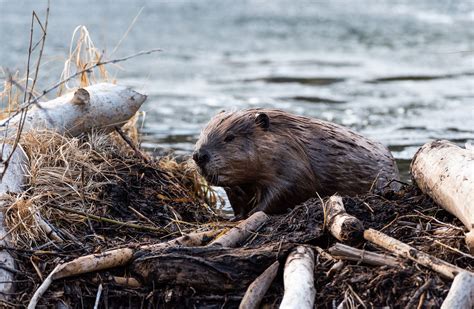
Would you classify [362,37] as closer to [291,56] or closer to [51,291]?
[291,56]

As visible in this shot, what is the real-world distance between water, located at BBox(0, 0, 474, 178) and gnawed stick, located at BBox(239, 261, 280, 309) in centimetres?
411

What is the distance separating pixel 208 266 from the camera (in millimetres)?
4109

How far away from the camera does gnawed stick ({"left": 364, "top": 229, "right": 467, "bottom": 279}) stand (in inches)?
150

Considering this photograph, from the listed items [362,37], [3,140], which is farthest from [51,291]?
[362,37]

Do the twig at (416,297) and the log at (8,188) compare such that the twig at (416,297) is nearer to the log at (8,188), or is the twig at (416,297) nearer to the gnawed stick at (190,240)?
the gnawed stick at (190,240)

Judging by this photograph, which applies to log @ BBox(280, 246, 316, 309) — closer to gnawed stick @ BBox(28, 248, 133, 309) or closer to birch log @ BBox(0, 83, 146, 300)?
gnawed stick @ BBox(28, 248, 133, 309)

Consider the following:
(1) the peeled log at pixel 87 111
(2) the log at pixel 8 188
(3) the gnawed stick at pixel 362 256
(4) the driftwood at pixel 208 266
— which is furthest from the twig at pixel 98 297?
(1) the peeled log at pixel 87 111

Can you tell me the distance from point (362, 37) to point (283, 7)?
4.20m

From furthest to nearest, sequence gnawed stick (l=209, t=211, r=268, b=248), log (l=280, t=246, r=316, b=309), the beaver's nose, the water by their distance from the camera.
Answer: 1. the water
2. the beaver's nose
3. gnawed stick (l=209, t=211, r=268, b=248)
4. log (l=280, t=246, r=316, b=309)

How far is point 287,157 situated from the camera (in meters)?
5.54

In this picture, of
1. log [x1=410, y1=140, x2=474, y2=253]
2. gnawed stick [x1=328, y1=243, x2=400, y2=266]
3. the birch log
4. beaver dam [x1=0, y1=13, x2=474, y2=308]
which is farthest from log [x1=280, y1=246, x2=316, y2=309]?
the birch log

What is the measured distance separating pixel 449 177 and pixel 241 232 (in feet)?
3.51

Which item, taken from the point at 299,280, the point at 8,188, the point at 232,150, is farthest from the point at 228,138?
the point at 299,280

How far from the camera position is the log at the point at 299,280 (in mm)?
3729
